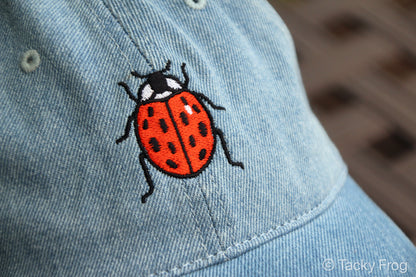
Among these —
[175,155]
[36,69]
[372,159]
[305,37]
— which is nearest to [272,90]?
[175,155]

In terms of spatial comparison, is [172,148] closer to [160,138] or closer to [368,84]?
[160,138]

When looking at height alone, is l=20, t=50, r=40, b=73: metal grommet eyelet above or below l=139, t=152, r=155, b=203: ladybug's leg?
above

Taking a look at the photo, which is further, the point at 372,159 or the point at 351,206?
the point at 372,159

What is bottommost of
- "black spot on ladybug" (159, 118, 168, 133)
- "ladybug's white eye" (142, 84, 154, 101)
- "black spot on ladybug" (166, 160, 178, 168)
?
"black spot on ladybug" (166, 160, 178, 168)

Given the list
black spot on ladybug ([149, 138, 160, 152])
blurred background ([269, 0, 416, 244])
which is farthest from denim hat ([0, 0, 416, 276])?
blurred background ([269, 0, 416, 244])

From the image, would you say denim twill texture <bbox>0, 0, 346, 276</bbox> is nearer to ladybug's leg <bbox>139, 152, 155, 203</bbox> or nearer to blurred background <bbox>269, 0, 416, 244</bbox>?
ladybug's leg <bbox>139, 152, 155, 203</bbox>

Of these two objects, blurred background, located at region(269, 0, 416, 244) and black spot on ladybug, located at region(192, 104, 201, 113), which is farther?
blurred background, located at region(269, 0, 416, 244)

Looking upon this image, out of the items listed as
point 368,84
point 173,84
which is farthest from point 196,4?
point 368,84

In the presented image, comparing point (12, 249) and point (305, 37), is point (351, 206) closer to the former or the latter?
point (12, 249)

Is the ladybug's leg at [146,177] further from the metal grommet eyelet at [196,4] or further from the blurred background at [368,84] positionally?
the blurred background at [368,84]
